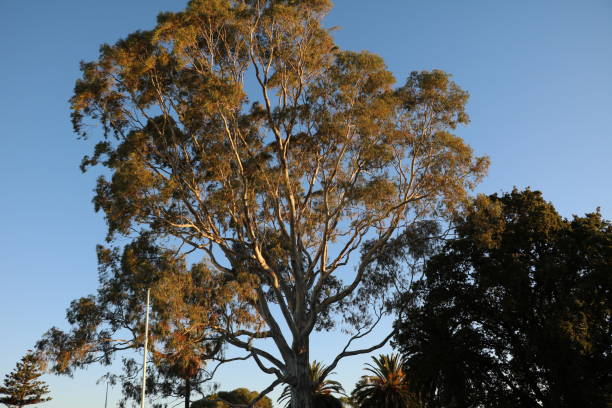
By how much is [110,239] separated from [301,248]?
7566mm

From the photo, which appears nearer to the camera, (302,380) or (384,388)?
(302,380)

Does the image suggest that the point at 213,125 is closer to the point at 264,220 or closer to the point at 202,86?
the point at 202,86

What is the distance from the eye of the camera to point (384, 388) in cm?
3544

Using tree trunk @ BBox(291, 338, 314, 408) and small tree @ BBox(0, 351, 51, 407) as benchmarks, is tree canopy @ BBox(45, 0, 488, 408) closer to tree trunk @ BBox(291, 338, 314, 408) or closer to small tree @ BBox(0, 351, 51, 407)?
tree trunk @ BBox(291, 338, 314, 408)

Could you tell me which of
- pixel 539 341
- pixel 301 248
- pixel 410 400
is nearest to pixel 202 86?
pixel 301 248

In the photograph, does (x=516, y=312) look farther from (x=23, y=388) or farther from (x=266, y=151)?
(x=23, y=388)

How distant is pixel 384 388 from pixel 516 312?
14.4m

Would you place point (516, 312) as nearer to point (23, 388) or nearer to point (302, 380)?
point (302, 380)

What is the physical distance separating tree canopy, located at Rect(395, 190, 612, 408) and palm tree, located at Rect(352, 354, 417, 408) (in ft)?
32.5

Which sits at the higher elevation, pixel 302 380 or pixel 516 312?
pixel 516 312

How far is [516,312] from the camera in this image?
75.8 feet

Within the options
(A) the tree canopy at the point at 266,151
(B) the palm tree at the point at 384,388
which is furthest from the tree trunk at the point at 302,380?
(B) the palm tree at the point at 384,388

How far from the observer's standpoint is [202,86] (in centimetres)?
2230

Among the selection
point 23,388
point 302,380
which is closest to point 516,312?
point 302,380
